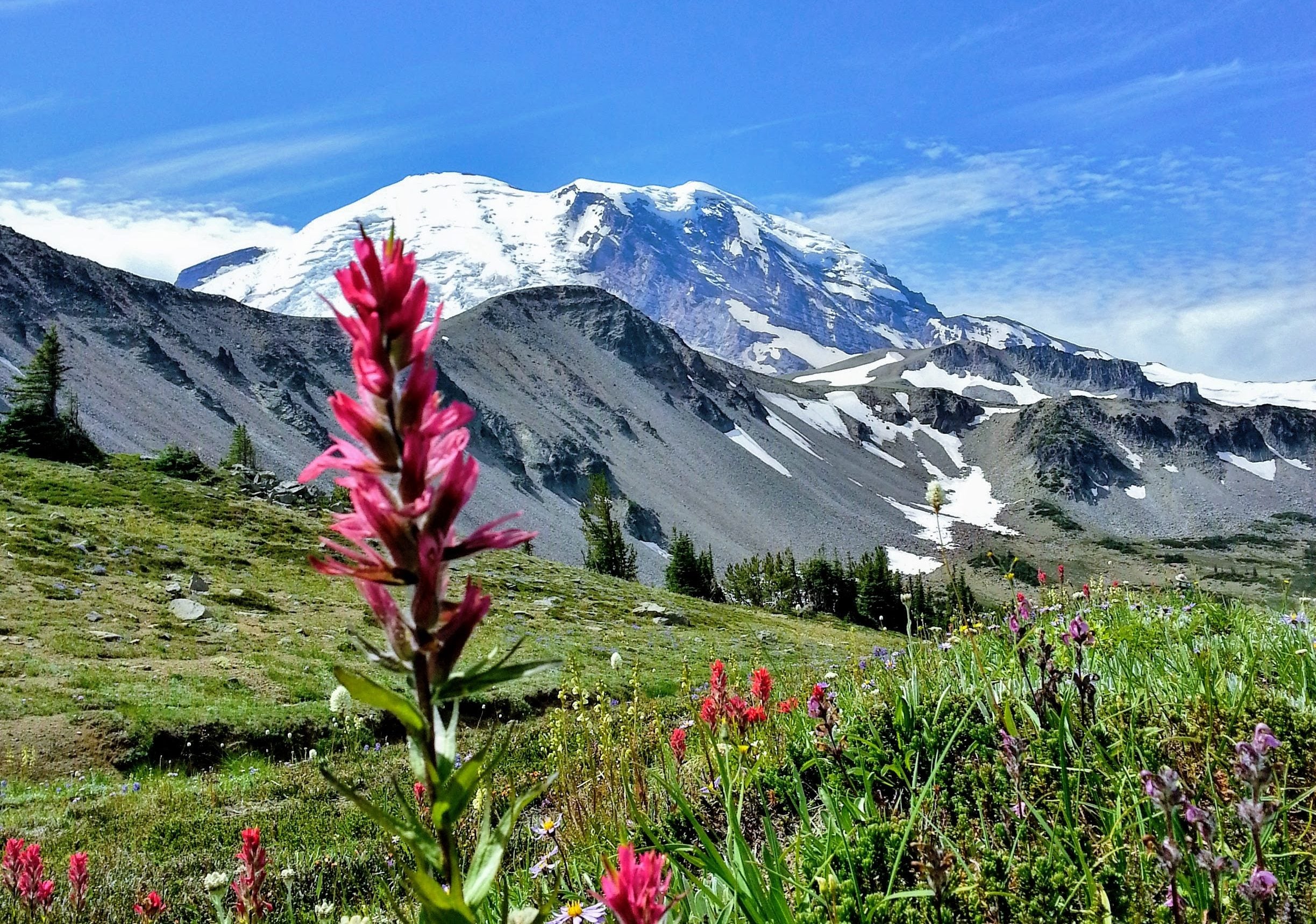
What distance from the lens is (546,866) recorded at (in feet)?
11.1

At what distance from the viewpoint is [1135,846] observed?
2643 millimetres

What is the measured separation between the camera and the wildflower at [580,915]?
2.56m

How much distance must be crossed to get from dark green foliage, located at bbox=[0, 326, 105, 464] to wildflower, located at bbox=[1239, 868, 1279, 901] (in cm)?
5569

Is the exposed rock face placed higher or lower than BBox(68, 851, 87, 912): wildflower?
higher

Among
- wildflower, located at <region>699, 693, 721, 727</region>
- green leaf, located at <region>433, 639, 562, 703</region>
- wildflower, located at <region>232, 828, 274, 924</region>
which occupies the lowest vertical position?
wildflower, located at <region>232, 828, 274, 924</region>

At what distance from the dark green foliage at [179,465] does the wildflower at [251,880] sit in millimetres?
49521

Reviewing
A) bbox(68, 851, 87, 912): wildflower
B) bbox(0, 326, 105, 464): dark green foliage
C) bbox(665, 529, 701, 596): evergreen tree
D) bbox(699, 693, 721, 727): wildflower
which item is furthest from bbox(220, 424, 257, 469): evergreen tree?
bbox(699, 693, 721, 727): wildflower

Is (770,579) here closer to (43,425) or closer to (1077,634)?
(43,425)

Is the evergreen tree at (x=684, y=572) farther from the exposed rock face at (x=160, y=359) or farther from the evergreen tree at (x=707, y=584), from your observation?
the exposed rock face at (x=160, y=359)

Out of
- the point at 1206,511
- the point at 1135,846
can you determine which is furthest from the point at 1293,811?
the point at 1206,511

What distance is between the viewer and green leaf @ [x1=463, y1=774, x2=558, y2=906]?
1186 millimetres

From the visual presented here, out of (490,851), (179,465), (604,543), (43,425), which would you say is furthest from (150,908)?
(604,543)

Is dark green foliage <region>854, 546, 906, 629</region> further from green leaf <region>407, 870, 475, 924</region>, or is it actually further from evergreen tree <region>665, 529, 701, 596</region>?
green leaf <region>407, 870, 475, 924</region>

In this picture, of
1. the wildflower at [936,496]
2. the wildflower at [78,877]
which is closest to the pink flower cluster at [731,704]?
the wildflower at [936,496]
